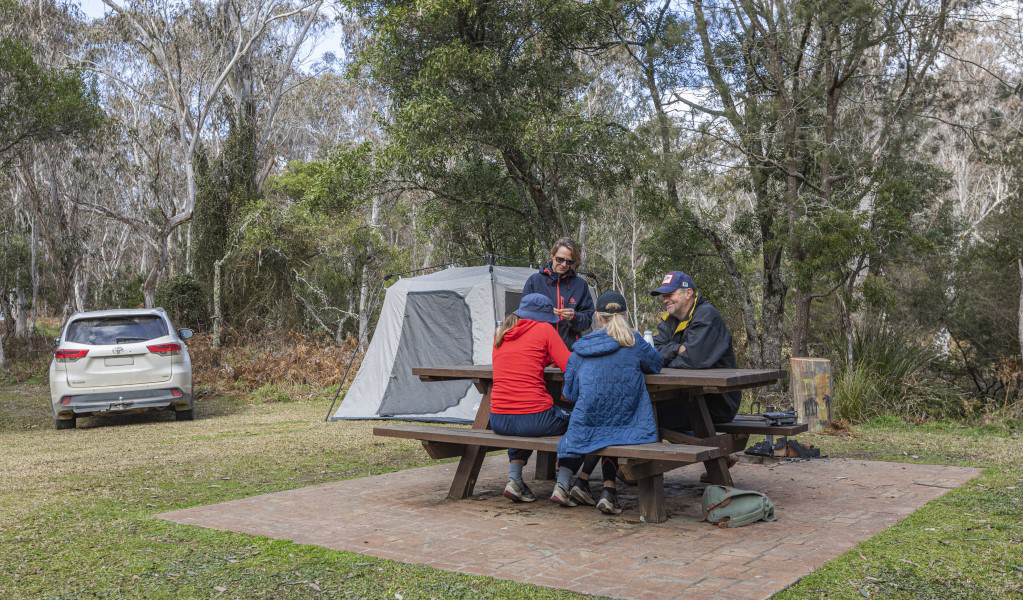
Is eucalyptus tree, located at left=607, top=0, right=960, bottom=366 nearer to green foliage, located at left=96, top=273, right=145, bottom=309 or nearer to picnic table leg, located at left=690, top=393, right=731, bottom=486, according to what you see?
picnic table leg, located at left=690, top=393, right=731, bottom=486

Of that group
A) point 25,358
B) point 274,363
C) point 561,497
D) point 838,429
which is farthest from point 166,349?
point 25,358

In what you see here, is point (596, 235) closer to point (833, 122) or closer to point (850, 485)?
point (833, 122)

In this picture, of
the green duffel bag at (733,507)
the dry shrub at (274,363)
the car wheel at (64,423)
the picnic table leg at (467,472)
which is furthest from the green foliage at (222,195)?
the green duffel bag at (733,507)

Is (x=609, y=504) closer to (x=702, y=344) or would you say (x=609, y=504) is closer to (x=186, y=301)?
(x=702, y=344)

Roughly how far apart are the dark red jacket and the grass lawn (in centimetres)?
132

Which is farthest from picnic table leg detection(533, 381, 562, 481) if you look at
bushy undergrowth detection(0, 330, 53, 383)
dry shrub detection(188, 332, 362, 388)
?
bushy undergrowth detection(0, 330, 53, 383)

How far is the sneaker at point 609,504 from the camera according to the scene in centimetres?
520

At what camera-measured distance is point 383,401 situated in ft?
36.7

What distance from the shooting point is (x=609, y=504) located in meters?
5.20

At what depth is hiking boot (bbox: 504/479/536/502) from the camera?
561 centimetres

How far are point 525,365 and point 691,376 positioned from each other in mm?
1029

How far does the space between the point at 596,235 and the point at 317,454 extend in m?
23.4

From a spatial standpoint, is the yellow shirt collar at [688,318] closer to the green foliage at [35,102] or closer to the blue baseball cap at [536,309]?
the blue baseball cap at [536,309]

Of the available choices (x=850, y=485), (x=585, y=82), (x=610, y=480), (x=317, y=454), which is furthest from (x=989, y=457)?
(x=585, y=82)
